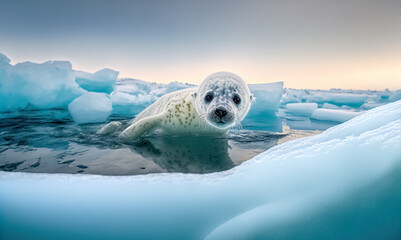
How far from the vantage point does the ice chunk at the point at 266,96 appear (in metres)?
6.52

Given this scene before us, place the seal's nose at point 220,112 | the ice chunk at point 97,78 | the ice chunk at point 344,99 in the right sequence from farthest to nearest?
the ice chunk at point 344,99, the ice chunk at point 97,78, the seal's nose at point 220,112

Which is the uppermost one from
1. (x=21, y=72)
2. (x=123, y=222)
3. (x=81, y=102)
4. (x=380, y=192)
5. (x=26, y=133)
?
(x=21, y=72)

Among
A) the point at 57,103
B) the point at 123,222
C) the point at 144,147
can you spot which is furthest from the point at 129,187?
the point at 57,103

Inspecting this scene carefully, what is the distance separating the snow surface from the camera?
68 centimetres

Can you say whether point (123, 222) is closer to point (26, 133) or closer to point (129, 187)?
point (129, 187)

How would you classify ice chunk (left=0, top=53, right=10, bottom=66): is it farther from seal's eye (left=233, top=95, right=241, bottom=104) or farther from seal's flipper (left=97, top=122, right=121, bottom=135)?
seal's eye (left=233, top=95, right=241, bottom=104)

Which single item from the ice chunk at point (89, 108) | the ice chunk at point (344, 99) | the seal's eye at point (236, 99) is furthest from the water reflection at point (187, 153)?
the ice chunk at point (344, 99)

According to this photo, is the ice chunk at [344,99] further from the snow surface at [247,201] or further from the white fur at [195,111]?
the snow surface at [247,201]

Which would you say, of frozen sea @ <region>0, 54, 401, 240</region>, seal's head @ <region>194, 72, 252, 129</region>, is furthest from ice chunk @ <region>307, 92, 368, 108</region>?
frozen sea @ <region>0, 54, 401, 240</region>

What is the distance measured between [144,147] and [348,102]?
1216 centimetres

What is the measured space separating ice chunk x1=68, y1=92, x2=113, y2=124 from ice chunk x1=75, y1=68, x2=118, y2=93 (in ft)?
13.5

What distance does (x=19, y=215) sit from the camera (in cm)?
81

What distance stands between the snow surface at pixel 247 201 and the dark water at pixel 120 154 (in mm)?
558

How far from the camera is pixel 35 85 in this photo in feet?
19.0
